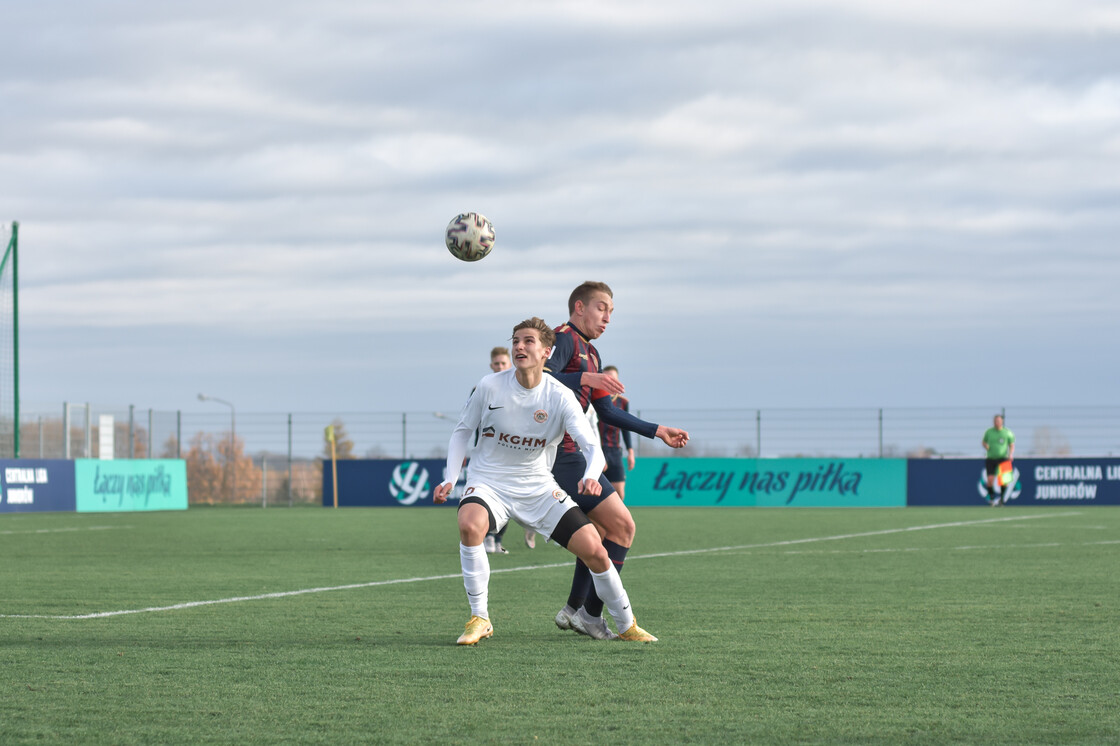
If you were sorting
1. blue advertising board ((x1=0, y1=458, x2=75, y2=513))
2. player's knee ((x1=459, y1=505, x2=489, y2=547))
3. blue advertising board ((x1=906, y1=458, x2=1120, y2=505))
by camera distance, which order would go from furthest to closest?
blue advertising board ((x1=906, y1=458, x2=1120, y2=505)), blue advertising board ((x1=0, y1=458, x2=75, y2=513)), player's knee ((x1=459, y1=505, x2=489, y2=547))

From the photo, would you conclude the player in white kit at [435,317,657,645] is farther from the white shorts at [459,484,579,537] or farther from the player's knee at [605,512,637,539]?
the player's knee at [605,512,637,539]

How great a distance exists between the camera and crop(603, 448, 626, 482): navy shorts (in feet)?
47.1

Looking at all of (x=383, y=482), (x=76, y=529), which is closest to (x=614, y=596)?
(x=76, y=529)

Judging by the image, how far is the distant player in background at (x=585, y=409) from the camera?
7.61 metres

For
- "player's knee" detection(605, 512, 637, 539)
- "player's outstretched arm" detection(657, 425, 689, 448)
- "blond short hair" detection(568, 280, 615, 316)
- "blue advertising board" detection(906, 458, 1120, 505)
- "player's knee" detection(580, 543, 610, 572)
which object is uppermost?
"blond short hair" detection(568, 280, 615, 316)

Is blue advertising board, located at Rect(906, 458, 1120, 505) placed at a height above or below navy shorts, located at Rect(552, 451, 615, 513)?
below

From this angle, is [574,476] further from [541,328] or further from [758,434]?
[758,434]

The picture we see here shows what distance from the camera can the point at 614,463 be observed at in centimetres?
1452

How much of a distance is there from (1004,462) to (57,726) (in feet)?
101

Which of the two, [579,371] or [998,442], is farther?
[998,442]

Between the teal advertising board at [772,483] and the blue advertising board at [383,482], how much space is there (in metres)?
5.26

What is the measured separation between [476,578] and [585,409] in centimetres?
124

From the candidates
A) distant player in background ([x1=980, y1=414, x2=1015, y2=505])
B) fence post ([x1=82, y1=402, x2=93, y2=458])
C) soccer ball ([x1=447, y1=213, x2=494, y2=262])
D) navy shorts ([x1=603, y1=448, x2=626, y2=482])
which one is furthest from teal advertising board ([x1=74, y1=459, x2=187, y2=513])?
soccer ball ([x1=447, y1=213, x2=494, y2=262])

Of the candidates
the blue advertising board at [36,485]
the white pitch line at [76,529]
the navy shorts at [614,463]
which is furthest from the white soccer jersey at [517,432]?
the blue advertising board at [36,485]
